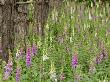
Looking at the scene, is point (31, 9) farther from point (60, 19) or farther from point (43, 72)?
point (43, 72)

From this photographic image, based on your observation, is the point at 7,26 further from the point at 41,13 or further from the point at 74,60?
the point at 41,13

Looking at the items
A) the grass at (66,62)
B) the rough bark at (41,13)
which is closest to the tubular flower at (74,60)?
the grass at (66,62)

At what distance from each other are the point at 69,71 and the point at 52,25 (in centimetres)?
439

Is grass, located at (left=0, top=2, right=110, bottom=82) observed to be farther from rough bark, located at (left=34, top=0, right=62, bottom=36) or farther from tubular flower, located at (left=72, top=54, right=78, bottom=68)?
rough bark, located at (left=34, top=0, right=62, bottom=36)

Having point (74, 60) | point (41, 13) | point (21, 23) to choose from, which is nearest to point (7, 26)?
point (21, 23)

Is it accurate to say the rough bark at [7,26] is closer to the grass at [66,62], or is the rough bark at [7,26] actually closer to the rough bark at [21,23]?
the grass at [66,62]

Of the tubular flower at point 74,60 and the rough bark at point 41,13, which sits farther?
the rough bark at point 41,13

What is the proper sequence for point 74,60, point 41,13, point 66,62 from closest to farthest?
point 74,60, point 66,62, point 41,13

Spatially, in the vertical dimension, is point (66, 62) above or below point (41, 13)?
below

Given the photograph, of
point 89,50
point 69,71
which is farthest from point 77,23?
point 69,71

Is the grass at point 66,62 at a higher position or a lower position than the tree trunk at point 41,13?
lower

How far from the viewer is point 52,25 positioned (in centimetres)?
1089

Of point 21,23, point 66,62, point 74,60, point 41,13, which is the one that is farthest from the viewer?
point 41,13

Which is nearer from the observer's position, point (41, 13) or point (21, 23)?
point (21, 23)
